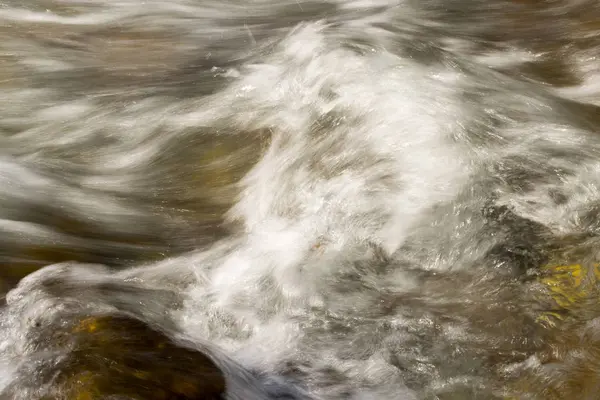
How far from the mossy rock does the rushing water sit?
2 centimetres

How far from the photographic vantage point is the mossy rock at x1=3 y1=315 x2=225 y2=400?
8.15ft

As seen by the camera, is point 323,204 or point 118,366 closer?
point 118,366

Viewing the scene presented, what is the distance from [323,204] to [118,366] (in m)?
1.84

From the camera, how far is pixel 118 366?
2584mm

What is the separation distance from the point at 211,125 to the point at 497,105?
2147 mm

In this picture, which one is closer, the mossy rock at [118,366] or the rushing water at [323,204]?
the mossy rock at [118,366]

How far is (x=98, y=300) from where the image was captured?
3256 millimetres

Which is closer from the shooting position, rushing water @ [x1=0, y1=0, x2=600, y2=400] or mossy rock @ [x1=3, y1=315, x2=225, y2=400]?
mossy rock @ [x1=3, y1=315, x2=225, y2=400]

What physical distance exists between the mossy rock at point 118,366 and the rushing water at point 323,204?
18mm

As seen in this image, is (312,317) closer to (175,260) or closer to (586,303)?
(175,260)

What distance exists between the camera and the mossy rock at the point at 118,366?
8.15 ft

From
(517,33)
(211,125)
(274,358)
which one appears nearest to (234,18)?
(211,125)

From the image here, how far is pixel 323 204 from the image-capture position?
4.06 metres

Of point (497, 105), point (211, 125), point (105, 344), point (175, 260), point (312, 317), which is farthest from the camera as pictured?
point (211, 125)
